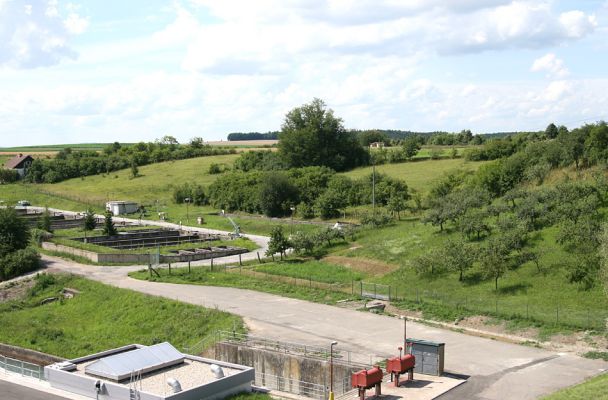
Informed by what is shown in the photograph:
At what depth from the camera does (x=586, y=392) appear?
2447 centimetres

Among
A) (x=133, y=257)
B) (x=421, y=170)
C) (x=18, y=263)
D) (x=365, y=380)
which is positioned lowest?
(x=18, y=263)

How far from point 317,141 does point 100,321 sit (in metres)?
65.6

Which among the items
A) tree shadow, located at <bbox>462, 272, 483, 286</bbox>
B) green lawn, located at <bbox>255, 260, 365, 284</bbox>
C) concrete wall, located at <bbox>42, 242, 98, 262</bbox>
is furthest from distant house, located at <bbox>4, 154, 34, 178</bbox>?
tree shadow, located at <bbox>462, 272, 483, 286</bbox>

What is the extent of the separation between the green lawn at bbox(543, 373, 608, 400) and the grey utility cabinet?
4.55m

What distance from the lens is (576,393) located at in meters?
24.7

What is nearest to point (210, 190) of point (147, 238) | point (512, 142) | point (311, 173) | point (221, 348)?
point (311, 173)

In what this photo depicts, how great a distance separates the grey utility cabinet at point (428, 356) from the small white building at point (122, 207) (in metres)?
68.2

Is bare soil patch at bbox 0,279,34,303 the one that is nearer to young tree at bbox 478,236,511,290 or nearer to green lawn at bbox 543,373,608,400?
young tree at bbox 478,236,511,290

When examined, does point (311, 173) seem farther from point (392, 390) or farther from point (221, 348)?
point (392, 390)

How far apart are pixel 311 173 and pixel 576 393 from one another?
63.7 meters

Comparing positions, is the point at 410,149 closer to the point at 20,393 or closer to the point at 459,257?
the point at 459,257

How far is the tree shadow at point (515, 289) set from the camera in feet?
134

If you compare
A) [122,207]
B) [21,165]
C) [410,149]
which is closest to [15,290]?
[122,207]

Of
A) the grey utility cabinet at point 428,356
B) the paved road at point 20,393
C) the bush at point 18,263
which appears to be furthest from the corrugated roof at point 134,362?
the bush at point 18,263
